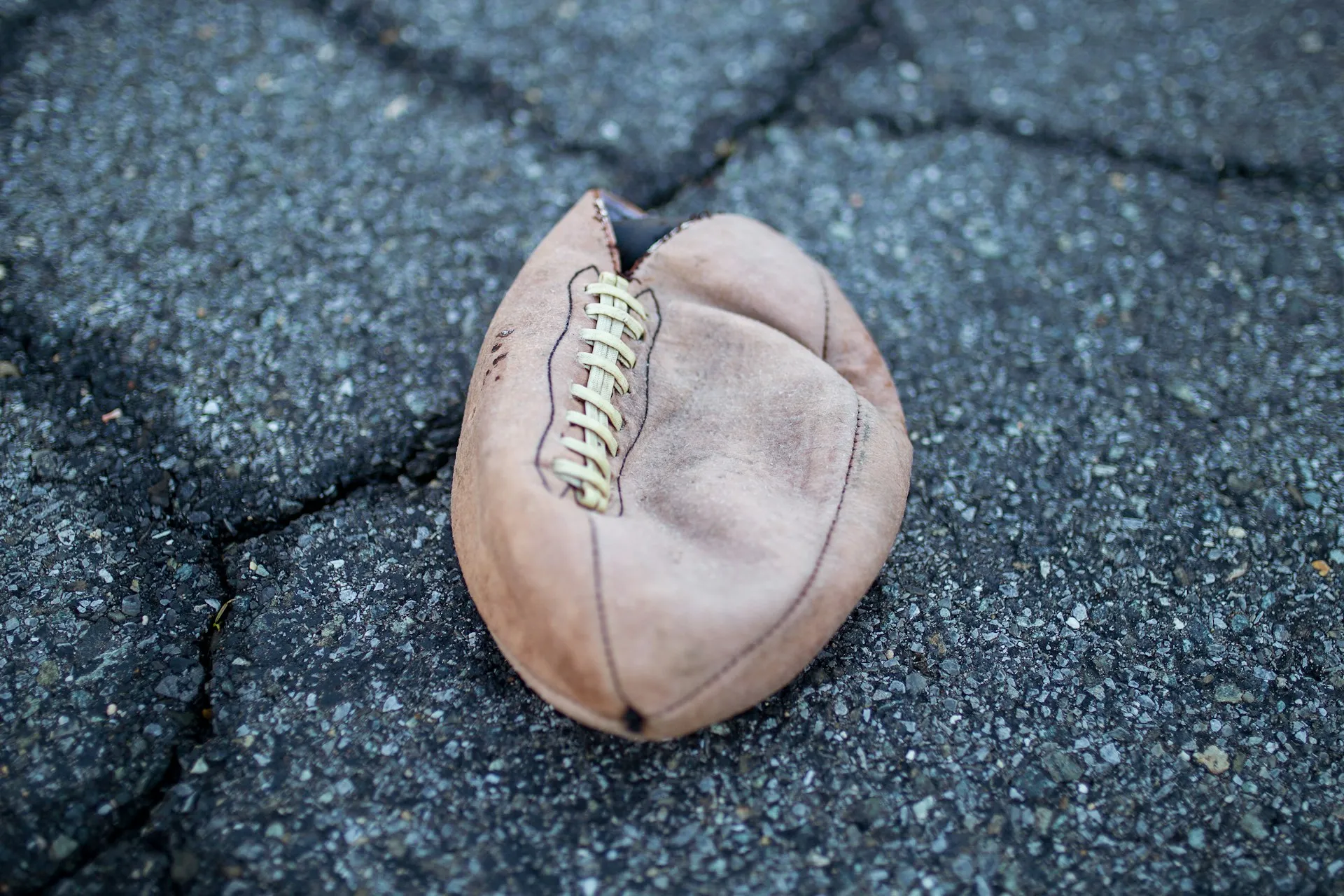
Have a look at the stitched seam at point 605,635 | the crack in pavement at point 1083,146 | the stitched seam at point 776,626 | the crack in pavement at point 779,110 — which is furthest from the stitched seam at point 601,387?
the crack in pavement at point 1083,146

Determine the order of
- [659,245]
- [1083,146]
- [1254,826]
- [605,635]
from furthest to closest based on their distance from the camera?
1. [1083,146]
2. [659,245]
3. [1254,826]
4. [605,635]

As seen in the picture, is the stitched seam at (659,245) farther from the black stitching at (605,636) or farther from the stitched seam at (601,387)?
the black stitching at (605,636)

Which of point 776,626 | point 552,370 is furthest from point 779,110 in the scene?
point 776,626

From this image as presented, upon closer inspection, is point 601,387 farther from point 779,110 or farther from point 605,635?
point 779,110

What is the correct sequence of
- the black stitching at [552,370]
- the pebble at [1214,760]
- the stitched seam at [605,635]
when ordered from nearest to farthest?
the stitched seam at [605,635]
the black stitching at [552,370]
the pebble at [1214,760]

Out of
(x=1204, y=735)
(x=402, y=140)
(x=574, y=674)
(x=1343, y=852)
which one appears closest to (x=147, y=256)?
(x=402, y=140)

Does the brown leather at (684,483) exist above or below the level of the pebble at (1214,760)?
above

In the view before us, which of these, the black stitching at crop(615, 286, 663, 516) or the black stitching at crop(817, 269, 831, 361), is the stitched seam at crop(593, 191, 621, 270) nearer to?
the black stitching at crop(615, 286, 663, 516)
